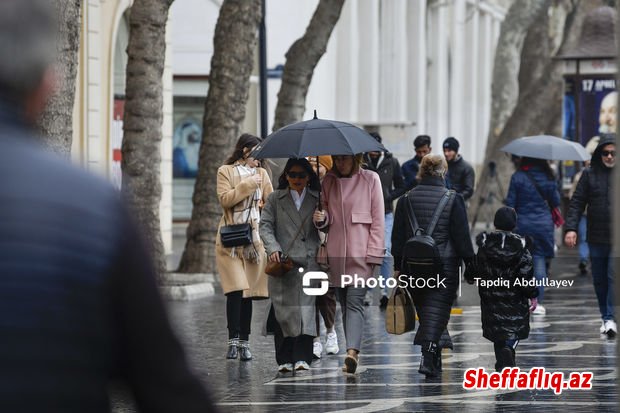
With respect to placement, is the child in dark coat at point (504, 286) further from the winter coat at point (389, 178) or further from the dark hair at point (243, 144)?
the winter coat at point (389, 178)

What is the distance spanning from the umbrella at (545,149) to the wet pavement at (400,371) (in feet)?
5.38

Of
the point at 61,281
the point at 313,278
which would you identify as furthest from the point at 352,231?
the point at 61,281

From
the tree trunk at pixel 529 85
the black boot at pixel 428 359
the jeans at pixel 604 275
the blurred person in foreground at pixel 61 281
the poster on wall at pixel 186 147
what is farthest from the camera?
the tree trunk at pixel 529 85

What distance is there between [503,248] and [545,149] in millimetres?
5581

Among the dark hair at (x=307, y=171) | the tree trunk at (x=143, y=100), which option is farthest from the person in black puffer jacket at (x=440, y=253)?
the tree trunk at (x=143, y=100)

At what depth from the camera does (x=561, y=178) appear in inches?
1091

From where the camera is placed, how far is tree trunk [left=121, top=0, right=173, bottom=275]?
17094mm

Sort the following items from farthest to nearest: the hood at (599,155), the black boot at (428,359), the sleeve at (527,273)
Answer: the hood at (599,155)
the black boot at (428,359)
the sleeve at (527,273)

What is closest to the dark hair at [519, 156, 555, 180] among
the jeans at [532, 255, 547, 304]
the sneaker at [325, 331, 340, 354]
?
the jeans at [532, 255, 547, 304]

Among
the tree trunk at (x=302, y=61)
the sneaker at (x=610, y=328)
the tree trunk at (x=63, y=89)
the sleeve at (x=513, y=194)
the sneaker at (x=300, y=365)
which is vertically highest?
the tree trunk at (x=302, y=61)

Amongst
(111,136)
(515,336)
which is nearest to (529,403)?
(515,336)

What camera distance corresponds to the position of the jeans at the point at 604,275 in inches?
525

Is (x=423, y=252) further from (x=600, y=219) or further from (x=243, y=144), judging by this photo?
(x=600, y=219)

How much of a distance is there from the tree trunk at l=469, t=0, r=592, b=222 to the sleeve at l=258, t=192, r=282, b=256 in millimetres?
21175
